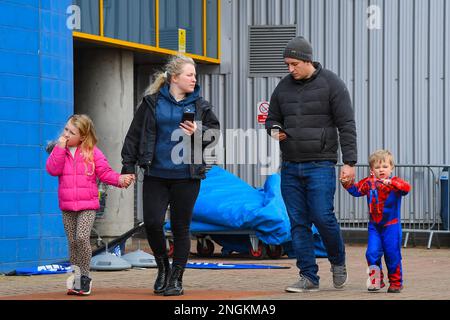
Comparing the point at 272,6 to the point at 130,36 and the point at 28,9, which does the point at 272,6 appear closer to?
the point at 130,36

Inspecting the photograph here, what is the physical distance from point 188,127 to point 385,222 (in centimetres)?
195

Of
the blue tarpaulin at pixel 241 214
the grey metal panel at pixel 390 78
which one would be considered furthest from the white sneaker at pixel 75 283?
the grey metal panel at pixel 390 78

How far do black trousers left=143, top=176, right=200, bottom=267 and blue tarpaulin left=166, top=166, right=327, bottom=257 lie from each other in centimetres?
530

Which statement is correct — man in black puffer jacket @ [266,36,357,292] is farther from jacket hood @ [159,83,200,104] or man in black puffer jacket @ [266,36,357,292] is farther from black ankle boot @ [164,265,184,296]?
black ankle boot @ [164,265,184,296]

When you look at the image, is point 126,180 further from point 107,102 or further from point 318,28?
point 318,28

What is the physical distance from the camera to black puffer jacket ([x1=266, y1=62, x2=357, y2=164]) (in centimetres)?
1017

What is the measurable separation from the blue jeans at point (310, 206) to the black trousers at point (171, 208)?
96 centimetres

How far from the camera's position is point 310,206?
10281 millimetres

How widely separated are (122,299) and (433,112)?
10452 mm

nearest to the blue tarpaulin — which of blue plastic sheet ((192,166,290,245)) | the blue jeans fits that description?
blue plastic sheet ((192,166,290,245))

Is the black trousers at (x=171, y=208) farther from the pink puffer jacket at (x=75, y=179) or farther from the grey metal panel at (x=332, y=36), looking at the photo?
the grey metal panel at (x=332, y=36)

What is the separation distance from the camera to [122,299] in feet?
31.1

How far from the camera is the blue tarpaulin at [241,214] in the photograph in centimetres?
1508
